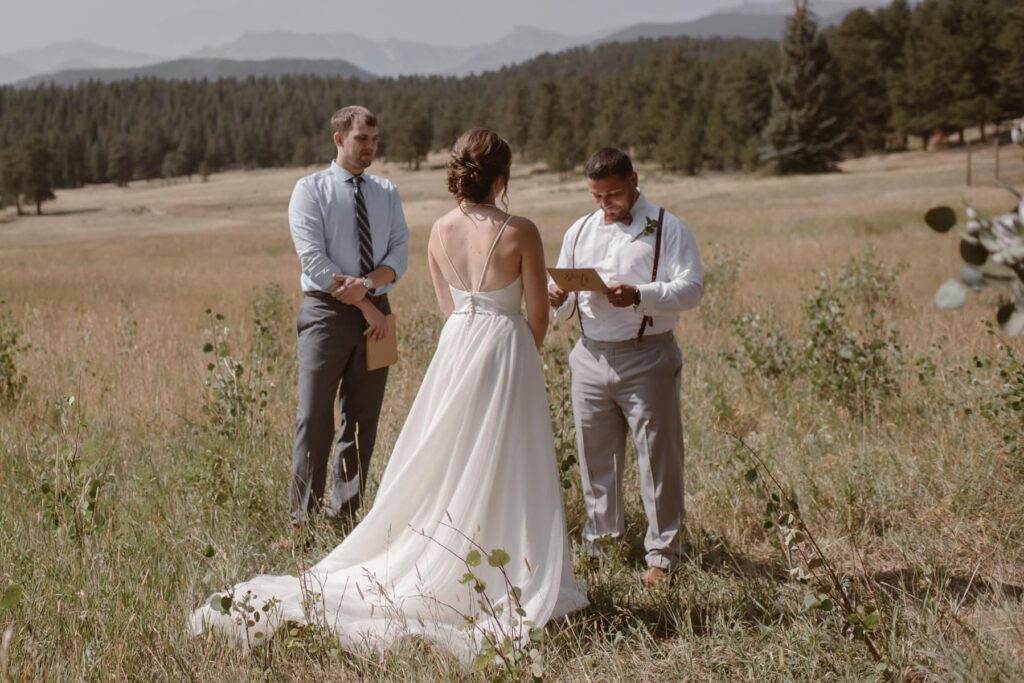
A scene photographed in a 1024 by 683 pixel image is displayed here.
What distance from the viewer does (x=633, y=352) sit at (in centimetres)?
442

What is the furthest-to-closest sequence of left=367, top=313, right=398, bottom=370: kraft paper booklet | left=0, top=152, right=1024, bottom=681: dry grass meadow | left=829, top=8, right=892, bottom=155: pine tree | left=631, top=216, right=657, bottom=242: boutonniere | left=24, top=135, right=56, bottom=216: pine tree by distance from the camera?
left=24, top=135, right=56, bottom=216: pine tree → left=829, top=8, right=892, bottom=155: pine tree → left=367, top=313, right=398, bottom=370: kraft paper booklet → left=631, top=216, right=657, bottom=242: boutonniere → left=0, top=152, right=1024, bottom=681: dry grass meadow

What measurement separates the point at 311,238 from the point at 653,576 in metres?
2.69

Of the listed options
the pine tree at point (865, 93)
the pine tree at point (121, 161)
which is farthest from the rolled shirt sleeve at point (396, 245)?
the pine tree at point (121, 161)

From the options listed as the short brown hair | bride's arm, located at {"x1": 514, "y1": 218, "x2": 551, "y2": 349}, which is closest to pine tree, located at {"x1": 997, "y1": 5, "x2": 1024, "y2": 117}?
the short brown hair

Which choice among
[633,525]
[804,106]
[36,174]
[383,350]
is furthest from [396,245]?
[36,174]

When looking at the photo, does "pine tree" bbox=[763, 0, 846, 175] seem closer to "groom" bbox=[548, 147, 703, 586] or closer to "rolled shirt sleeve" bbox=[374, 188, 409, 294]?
A: "rolled shirt sleeve" bbox=[374, 188, 409, 294]

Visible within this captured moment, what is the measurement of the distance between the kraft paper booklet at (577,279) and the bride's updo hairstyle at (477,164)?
17.3 inches

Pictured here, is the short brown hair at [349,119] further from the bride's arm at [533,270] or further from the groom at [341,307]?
the bride's arm at [533,270]

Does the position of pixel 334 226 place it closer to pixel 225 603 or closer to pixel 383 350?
pixel 383 350

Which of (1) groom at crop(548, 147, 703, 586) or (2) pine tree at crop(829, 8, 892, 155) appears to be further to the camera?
(2) pine tree at crop(829, 8, 892, 155)

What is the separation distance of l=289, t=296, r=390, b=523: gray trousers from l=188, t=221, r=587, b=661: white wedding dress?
1026 mm

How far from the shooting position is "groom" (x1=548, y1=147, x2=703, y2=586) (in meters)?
4.33

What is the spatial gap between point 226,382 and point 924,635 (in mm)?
4164

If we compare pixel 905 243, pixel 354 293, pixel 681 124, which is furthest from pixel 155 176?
pixel 354 293
